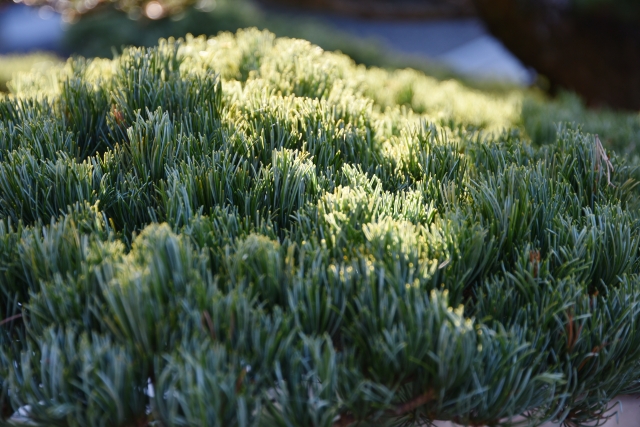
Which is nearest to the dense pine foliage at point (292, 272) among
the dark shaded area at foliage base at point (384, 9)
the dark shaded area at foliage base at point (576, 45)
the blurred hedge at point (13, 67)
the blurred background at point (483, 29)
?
the blurred background at point (483, 29)

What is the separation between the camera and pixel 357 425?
0.72m

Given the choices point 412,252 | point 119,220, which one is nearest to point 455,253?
point 412,252

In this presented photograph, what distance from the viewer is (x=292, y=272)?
2.48 feet

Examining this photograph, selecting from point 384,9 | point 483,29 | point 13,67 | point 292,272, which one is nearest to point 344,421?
point 292,272

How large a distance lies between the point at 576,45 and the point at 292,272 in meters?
3.14

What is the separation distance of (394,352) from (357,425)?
13cm

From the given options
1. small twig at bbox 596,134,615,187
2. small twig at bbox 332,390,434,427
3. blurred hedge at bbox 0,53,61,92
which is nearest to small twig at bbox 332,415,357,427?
small twig at bbox 332,390,434,427

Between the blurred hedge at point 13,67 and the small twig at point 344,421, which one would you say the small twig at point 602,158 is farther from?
the blurred hedge at point 13,67

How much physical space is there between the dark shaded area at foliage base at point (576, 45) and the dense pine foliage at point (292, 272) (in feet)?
7.55

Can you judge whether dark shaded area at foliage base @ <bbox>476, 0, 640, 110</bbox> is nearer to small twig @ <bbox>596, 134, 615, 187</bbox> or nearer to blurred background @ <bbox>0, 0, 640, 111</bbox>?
blurred background @ <bbox>0, 0, 640, 111</bbox>

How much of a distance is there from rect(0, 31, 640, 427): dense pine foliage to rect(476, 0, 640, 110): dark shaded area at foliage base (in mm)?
2302

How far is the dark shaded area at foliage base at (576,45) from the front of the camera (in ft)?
10.4

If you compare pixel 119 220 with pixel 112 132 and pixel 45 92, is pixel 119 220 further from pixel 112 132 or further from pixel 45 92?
pixel 45 92

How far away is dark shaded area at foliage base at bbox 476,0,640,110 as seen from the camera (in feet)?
10.4
